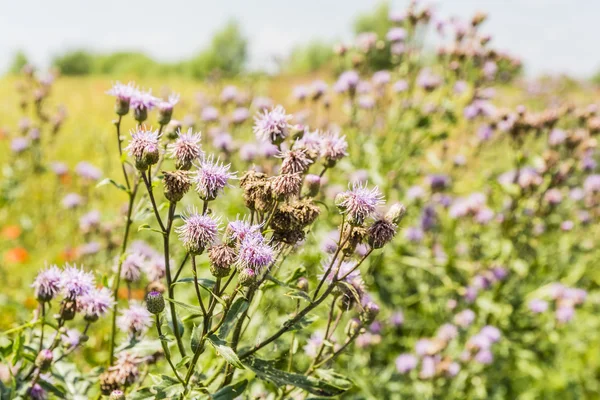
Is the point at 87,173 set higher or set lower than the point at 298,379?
higher

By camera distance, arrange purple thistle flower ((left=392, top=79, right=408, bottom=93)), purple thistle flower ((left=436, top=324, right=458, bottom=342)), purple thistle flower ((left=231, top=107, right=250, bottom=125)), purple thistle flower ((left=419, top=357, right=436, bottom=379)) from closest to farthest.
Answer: purple thistle flower ((left=419, top=357, right=436, bottom=379))
purple thistle flower ((left=436, top=324, right=458, bottom=342))
purple thistle flower ((left=231, top=107, right=250, bottom=125))
purple thistle flower ((left=392, top=79, right=408, bottom=93))

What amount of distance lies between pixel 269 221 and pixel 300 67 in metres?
36.2

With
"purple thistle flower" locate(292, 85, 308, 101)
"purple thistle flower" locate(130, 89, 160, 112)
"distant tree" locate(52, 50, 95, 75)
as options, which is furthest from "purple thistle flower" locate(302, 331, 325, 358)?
"distant tree" locate(52, 50, 95, 75)

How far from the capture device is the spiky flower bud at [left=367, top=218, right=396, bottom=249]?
5.11 ft

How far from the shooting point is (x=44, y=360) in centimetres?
169

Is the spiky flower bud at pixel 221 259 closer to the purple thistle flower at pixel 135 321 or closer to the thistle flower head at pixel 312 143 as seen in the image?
the thistle flower head at pixel 312 143

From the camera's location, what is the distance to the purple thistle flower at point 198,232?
147 cm

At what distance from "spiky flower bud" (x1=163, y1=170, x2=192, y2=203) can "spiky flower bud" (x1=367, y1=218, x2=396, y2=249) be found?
0.55 m

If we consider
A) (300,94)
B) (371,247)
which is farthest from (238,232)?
(300,94)

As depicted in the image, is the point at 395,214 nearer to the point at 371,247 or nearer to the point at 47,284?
the point at 371,247

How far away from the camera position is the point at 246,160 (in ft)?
11.7

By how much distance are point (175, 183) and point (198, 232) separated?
15 centimetres

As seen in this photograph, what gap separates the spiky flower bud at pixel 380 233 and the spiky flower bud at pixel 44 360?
1095mm

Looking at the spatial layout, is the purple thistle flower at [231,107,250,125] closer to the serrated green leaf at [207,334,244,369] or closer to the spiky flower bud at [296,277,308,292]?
the spiky flower bud at [296,277,308,292]
